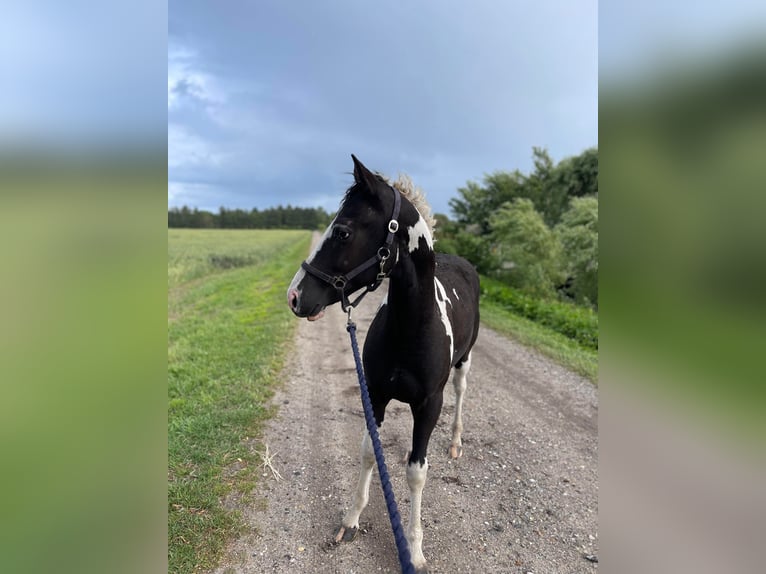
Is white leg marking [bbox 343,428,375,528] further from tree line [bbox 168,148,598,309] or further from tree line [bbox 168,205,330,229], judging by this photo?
tree line [bbox 168,205,330,229]

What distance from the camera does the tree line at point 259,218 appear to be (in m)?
68.8

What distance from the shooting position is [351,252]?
2352mm

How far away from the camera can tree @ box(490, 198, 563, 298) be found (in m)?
15.9

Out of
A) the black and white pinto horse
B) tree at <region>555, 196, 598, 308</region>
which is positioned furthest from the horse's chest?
tree at <region>555, 196, 598, 308</region>

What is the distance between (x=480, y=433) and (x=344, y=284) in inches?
128

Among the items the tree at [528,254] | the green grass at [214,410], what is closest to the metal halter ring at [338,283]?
the green grass at [214,410]

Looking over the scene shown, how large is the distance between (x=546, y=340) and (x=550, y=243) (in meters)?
8.97

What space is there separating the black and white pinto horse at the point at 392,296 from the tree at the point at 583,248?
902 cm

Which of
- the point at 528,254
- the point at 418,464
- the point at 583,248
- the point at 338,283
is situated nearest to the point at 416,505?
the point at 418,464

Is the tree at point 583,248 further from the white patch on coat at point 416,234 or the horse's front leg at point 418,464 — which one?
the white patch on coat at point 416,234

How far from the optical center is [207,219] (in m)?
70.1

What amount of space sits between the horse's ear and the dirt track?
2.67 m
